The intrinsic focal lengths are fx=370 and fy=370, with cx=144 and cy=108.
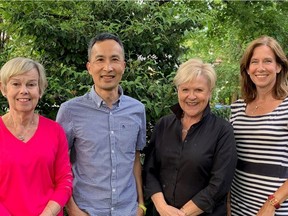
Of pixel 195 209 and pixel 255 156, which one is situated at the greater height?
pixel 255 156

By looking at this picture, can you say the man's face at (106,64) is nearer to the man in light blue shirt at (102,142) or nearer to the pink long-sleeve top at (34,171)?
the man in light blue shirt at (102,142)

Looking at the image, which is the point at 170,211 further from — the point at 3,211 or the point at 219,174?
the point at 3,211

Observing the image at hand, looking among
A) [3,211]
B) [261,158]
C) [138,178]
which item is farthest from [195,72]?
[3,211]

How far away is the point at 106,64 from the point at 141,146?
0.76 meters

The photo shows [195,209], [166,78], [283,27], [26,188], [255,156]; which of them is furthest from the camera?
[283,27]

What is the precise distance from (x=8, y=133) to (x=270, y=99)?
2.08 metres

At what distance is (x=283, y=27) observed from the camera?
7.55 meters

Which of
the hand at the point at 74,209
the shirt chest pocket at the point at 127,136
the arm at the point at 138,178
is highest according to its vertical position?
the shirt chest pocket at the point at 127,136

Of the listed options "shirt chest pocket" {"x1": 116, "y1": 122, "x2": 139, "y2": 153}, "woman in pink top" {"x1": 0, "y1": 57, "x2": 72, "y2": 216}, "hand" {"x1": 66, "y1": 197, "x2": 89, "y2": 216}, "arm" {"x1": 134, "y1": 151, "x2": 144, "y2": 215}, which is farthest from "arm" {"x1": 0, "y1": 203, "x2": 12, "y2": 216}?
"arm" {"x1": 134, "y1": 151, "x2": 144, "y2": 215}

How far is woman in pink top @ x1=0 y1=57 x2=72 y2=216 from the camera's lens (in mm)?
2461

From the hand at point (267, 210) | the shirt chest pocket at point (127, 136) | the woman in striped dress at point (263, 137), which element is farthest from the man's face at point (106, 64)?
the hand at point (267, 210)

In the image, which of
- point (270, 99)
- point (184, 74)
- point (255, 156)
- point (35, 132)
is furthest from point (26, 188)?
point (270, 99)

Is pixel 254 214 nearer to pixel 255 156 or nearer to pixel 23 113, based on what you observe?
pixel 255 156

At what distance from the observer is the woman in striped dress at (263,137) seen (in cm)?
290
